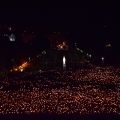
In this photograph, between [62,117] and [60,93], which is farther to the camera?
[60,93]

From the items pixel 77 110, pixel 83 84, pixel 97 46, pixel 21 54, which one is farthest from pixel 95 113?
pixel 97 46

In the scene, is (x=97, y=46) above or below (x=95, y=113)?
above

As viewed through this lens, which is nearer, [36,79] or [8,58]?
[36,79]

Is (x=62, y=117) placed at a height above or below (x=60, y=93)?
below

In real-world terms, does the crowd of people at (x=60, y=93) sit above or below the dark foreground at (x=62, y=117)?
above

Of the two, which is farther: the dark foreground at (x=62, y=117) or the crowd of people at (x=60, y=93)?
the crowd of people at (x=60, y=93)

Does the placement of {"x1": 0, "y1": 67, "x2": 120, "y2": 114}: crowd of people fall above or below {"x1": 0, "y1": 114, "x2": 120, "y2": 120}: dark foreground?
above

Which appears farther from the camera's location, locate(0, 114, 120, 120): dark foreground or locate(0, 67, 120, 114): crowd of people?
locate(0, 67, 120, 114): crowd of people

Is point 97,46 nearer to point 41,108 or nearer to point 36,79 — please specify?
point 36,79
